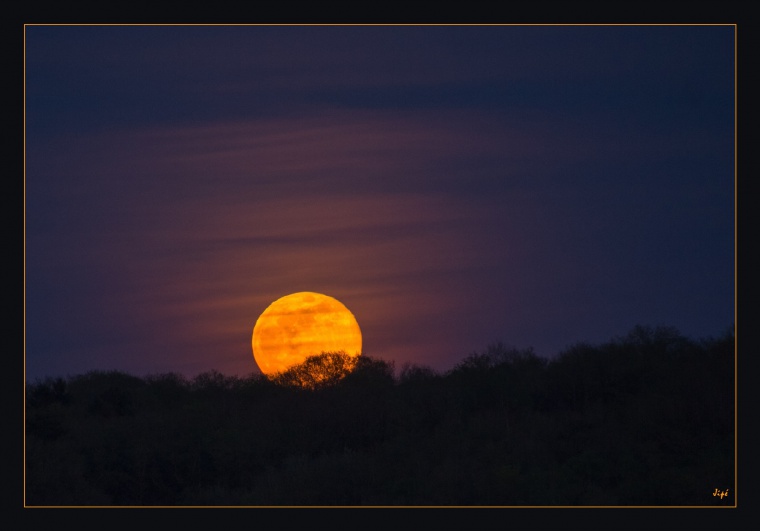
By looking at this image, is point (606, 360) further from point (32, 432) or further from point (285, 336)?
point (32, 432)

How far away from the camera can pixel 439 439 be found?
2739cm

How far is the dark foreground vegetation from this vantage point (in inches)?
977

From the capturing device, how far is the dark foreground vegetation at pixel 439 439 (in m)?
24.8

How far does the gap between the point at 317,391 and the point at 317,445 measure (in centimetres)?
527

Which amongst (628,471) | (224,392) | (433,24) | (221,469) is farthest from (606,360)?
(433,24)

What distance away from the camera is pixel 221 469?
92.6 ft
